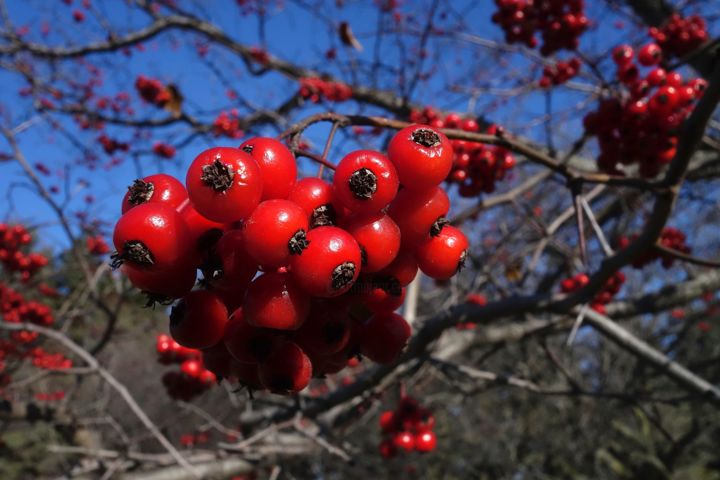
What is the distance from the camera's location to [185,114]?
756cm

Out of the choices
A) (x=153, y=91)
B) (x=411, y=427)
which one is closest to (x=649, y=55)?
(x=411, y=427)

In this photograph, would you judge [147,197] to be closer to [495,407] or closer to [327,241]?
[327,241]

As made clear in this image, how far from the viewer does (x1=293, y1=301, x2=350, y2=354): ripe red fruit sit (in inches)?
39.1

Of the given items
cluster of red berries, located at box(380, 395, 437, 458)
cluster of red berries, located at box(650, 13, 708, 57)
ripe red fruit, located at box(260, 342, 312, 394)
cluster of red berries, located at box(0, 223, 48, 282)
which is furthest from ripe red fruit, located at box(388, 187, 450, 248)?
cluster of red berries, located at box(0, 223, 48, 282)

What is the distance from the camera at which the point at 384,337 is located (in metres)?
1.11

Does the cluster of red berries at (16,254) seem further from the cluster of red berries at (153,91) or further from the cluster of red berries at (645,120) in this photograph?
the cluster of red berries at (645,120)

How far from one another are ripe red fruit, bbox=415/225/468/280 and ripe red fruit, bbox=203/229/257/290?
377 millimetres

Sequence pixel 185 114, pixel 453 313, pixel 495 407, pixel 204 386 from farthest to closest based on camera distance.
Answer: pixel 495 407, pixel 185 114, pixel 204 386, pixel 453 313

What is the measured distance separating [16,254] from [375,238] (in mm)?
6161

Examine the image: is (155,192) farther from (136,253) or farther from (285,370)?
(285,370)

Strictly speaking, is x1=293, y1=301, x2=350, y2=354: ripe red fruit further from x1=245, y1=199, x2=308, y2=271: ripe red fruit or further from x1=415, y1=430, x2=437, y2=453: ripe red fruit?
x1=415, y1=430, x2=437, y2=453: ripe red fruit

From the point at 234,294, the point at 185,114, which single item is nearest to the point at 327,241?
the point at 234,294

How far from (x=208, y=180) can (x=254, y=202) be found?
0.09 m

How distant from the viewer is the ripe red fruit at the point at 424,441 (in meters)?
3.21
